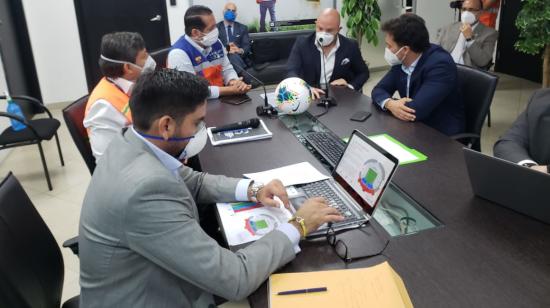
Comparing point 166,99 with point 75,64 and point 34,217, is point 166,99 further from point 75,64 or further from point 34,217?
point 75,64

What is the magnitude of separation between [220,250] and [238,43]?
4.43 meters

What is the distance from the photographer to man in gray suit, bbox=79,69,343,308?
100 cm

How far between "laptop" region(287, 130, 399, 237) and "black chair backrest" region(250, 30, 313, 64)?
4.12 m

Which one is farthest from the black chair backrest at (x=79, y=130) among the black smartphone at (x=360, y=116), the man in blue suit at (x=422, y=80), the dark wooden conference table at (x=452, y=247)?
the man in blue suit at (x=422, y=80)

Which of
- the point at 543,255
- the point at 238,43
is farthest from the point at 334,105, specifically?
the point at 238,43

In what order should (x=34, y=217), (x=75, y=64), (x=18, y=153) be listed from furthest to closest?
(x=75, y=64)
(x=18, y=153)
(x=34, y=217)

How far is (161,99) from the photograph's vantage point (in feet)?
3.67

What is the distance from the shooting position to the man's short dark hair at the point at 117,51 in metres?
1.97

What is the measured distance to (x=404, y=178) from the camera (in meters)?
1.59

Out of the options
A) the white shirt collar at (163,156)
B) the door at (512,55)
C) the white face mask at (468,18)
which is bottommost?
the door at (512,55)

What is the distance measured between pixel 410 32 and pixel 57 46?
422 cm

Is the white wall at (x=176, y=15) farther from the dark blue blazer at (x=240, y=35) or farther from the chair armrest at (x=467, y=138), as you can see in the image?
the chair armrest at (x=467, y=138)

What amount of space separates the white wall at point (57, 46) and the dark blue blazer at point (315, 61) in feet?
8.83

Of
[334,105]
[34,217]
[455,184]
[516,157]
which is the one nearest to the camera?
[34,217]
